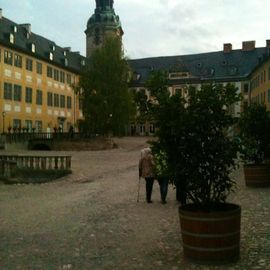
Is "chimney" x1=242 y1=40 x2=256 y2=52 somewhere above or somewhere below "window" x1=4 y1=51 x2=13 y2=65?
above

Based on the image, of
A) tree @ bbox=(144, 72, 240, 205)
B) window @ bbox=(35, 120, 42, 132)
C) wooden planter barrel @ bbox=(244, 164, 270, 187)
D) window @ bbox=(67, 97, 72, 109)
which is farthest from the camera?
window @ bbox=(67, 97, 72, 109)

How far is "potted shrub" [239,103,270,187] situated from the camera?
16.0 meters

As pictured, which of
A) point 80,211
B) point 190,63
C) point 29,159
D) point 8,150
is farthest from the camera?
point 190,63

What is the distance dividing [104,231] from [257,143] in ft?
27.3

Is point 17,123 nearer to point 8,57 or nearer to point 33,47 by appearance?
point 8,57

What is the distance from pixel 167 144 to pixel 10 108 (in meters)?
45.4

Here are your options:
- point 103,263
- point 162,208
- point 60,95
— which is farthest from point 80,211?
point 60,95

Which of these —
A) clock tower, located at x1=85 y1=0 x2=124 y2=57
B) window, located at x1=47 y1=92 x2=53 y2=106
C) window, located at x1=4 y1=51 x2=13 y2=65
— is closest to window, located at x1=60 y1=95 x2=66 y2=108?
window, located at x1=47 y1=92 x2=53 y2=106

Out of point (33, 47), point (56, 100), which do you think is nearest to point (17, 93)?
point (33, 47)

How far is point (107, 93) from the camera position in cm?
4900

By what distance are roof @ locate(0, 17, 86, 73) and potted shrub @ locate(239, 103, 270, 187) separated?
37.5 metres

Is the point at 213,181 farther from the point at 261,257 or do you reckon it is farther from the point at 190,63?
the point at 190,63

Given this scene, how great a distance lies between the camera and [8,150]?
4122 cm

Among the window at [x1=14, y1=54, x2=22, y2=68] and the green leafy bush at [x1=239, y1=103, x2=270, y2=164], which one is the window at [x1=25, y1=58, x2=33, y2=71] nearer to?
the window at [x1=14, y1=54, x2=22, y2=68]
